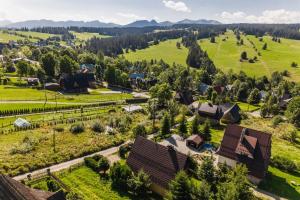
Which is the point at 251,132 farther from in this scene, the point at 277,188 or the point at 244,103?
the point at 244,103

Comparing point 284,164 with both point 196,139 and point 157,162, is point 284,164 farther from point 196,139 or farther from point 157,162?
point 157,162

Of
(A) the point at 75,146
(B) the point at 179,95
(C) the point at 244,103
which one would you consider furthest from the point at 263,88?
(A) the point at 75,146

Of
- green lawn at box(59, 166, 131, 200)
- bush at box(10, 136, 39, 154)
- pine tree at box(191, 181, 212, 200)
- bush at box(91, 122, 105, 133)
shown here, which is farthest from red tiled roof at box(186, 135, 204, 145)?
bush at box(10, 136, 39, 154)

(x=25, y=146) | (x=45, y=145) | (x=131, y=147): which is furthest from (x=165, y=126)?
(x=25, y=146)

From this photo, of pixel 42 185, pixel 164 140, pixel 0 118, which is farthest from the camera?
pixel 0 118

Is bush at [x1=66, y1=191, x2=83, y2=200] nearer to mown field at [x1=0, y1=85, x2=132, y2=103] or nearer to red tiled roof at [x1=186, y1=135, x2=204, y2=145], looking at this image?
red tiled roof at [x1=186, y1=135, x2=204, y2=145]

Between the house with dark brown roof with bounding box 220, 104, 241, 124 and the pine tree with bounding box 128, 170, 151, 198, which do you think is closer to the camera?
the pine tree with bounding box 128, 170, 151, 198

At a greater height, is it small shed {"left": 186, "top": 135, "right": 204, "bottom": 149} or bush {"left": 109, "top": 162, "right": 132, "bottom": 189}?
bush {"left": 109, "top": 162, "right": 132, "bottom": 189}
